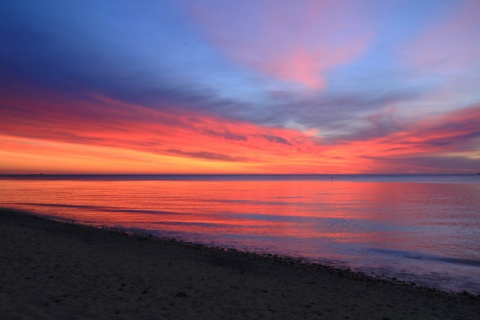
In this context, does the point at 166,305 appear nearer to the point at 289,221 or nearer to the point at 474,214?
the point at 289,221

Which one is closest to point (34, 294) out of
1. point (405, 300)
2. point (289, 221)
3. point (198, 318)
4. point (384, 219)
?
point (198, 318)

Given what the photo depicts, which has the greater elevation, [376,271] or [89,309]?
[89,309]

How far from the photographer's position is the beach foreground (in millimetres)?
9438

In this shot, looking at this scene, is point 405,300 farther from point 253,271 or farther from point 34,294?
point 34,294

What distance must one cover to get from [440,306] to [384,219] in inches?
1115

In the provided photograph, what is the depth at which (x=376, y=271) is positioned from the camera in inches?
703

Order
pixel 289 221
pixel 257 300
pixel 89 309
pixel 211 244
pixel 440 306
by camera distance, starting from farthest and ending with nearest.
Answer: pixel 289 221
pixel 211 244
pixel 440 306
pixel 257 300
pixel 89 309

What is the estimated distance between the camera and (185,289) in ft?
38.5

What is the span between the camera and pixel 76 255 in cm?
1559

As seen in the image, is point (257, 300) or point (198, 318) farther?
point (257, 300)

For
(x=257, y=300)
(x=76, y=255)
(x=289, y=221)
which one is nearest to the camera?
(x=257, y=300)

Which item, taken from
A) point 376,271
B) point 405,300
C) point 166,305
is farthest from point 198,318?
point 376,271

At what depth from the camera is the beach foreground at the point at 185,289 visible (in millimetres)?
9438

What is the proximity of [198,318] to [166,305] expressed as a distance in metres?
1.36
